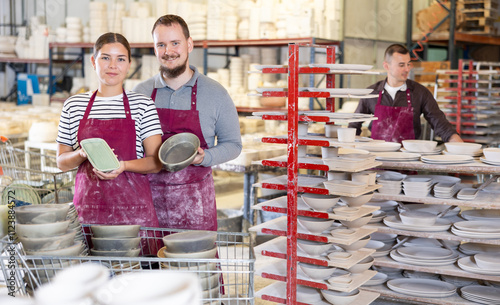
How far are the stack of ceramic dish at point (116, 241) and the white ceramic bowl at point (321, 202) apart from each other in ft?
4.55

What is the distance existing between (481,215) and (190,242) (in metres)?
2.77

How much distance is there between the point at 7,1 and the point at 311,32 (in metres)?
8.72

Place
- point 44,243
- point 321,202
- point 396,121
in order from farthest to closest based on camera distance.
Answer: point 396,121 < point 321,202 < point 44,243

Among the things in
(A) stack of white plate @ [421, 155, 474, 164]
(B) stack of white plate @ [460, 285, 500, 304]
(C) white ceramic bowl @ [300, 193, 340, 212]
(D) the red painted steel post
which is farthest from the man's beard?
(B) stack of white plate @ [460, 285, 500, 304]

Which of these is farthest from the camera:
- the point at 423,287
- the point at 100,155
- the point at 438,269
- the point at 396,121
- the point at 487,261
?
the point at 396,121

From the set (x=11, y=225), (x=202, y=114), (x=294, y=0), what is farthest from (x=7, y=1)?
(x=11, y=225)

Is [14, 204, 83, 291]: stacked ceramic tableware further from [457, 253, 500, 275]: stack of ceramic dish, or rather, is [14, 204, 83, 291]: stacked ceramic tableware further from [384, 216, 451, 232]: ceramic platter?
[457, 253, 500, 275]: stack of ceramic dish

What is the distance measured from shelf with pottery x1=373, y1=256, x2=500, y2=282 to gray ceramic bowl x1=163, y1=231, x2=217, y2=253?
89.2 inches

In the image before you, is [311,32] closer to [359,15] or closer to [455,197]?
[359,15]

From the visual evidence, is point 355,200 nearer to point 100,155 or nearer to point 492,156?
point 492,156

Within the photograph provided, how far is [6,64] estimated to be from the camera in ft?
41.6

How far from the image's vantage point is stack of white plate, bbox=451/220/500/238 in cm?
356

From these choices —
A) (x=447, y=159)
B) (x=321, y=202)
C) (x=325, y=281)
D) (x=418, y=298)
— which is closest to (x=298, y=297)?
(x=325, y=281)

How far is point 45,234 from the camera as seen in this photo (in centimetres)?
169
